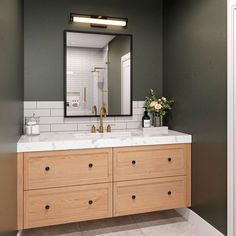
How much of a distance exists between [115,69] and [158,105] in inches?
26.3

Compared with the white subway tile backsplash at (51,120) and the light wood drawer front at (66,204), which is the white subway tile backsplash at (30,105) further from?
the light wood drawer front at (66,204)

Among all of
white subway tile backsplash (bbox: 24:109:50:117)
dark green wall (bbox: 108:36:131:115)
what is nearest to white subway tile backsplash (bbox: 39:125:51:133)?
white subway tile backsplash (bbox: 24:109:50:117)

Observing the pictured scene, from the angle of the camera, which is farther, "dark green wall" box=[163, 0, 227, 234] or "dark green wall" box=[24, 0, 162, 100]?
"dark green wall" box=[24, 0, 162, 100]

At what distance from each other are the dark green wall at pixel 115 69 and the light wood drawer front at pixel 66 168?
800 millimetres

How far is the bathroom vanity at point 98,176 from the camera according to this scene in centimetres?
225

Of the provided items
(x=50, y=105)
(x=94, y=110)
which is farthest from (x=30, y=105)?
(x=94, y=110)

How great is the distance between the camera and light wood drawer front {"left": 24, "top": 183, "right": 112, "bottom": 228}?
2252 millimetres

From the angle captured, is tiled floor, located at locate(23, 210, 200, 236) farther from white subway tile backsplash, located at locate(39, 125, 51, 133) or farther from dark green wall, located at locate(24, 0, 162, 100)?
dark green wall, located at locate(24, 0, 162, 100)

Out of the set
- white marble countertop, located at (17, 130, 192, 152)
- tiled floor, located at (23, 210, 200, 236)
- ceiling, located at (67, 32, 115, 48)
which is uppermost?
ceiling, located at (67, 32, 115, 48)

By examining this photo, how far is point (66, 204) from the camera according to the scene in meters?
2.34

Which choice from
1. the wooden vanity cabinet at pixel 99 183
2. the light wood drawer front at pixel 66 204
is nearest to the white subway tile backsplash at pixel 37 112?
the wooden vanity cabinet at pixel 99 183

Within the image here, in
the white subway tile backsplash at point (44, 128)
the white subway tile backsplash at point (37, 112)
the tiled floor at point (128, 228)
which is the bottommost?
the tiled floor at point (128, 228)

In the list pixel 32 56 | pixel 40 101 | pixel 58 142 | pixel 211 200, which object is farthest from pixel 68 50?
pixel 211 200

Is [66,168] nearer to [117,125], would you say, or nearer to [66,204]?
[66,204]
